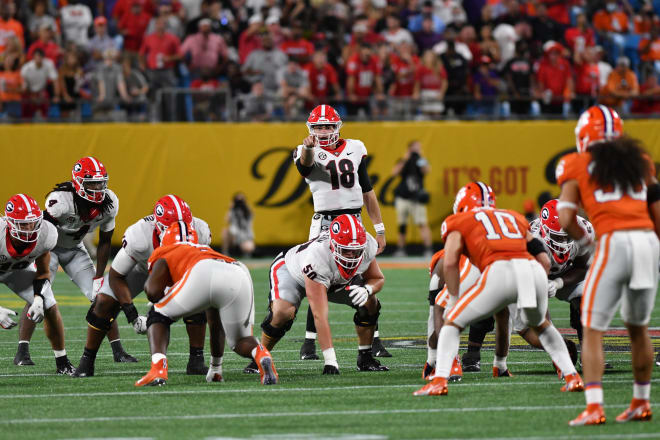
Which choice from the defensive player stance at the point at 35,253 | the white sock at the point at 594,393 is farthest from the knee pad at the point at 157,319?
the white sock at the point at 594,393

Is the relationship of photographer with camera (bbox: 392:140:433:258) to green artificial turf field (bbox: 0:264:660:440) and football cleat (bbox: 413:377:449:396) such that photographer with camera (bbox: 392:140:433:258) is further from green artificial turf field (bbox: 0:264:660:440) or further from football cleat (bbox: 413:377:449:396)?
football cleat (bbox: 413:377:449:396)

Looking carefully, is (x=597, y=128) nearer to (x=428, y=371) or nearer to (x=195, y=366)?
(x=428, y=371)

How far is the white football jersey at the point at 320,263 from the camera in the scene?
8.52m

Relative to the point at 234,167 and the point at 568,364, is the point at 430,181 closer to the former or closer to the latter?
the point at 234,167

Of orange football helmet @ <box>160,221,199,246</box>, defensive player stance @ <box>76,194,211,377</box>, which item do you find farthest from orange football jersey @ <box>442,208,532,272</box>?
defensive player stance @ <box>76,194,211,377</box>

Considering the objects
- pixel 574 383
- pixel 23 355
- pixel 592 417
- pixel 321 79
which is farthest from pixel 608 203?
pixel 321 79

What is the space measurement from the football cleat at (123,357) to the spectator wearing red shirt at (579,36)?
535 inches

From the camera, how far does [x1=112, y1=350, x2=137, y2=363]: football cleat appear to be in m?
9.57

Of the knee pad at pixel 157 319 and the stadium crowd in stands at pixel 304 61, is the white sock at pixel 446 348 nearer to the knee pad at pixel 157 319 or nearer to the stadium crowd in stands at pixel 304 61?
the knee pad at pixel 157 319

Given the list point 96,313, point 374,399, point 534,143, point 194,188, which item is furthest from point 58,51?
point 374,399

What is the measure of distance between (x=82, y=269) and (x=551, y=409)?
510cm

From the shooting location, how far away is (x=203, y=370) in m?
8.62

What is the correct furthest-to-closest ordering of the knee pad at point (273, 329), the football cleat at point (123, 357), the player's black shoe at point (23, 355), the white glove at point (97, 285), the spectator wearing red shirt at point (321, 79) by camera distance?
the spectator wearing red shirt at point (321, 79)
the white glove at point (97, 285)
the football cleat at point (123, 357)
the player's black shoe at point (23, 355)
the knee pad at point (273, 329)

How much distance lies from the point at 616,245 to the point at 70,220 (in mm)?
5419
